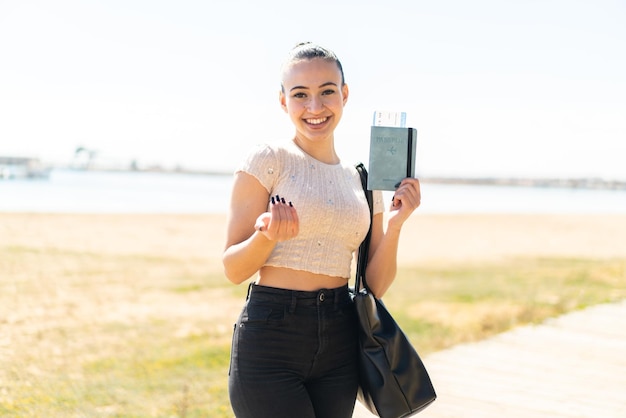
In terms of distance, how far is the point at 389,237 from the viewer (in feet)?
7.84

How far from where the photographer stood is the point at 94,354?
6.84 meters

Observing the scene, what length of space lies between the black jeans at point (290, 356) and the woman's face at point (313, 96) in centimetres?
52

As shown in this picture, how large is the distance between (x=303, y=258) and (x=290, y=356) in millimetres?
295

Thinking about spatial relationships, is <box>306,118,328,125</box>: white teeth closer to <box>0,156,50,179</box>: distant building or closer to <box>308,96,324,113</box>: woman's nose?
<box>308,96,324,113</box>: woman's nose

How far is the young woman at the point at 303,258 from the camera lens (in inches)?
85.4

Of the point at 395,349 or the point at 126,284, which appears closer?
the point at 395,349

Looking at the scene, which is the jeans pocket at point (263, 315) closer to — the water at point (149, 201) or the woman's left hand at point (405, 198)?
the woman's left hand at point (405, 198)

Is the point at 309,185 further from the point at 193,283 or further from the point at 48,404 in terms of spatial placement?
the point at 193,283

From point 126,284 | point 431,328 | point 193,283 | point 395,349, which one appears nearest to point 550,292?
point 431,328

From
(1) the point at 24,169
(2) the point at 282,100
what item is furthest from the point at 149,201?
(2) the point at 282,100

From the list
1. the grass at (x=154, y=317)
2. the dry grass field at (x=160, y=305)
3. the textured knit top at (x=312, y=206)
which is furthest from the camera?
the dry grass field at (x=160, y=305)

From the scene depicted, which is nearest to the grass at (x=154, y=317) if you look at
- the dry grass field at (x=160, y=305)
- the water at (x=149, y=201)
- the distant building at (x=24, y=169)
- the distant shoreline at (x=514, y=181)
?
the dry grass field at (x=160, y=305)

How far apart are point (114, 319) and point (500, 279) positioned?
648 centimetres

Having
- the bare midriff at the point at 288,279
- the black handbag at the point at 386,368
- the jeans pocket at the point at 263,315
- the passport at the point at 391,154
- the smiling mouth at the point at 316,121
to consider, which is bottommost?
the black handbag at the point at 386,368
